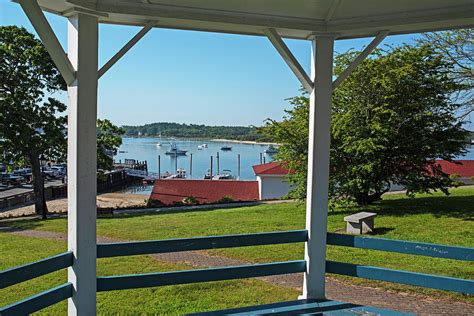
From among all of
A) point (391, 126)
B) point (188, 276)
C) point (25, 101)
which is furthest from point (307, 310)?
point (25, 101)

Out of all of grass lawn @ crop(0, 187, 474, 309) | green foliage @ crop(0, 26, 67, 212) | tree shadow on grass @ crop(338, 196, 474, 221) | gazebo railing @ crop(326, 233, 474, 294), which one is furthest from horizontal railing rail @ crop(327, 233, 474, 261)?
green foliage @ crop(0, 26, 67, 212)

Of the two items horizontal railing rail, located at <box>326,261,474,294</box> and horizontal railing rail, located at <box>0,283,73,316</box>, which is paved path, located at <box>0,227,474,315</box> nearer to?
horizontal railing rail, located at <box>326,261,474,294</box>

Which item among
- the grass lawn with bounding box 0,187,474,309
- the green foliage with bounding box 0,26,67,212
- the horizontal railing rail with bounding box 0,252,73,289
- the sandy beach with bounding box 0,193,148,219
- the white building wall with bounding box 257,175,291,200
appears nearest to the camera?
the horizontal railing rail with bounding box 0,252,73,289

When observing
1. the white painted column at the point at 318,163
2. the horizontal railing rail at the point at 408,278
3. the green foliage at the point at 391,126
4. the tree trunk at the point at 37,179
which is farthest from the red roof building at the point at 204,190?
the horizontal railing rail at the point at 408,278

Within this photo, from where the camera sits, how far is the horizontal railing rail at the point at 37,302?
2.83 m

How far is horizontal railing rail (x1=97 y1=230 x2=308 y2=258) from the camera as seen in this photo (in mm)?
3684

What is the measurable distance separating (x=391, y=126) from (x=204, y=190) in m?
18.1

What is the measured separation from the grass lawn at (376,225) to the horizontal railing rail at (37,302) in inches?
91.4

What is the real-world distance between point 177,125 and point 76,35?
80092 millimetres

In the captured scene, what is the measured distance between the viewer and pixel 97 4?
3334mm

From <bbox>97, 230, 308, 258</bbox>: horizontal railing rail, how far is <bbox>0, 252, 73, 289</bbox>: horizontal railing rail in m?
0.34

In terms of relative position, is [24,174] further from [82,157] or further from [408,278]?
[408,278]

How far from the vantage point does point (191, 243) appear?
3910 millimetres

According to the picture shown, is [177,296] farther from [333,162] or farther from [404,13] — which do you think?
[333,162]
